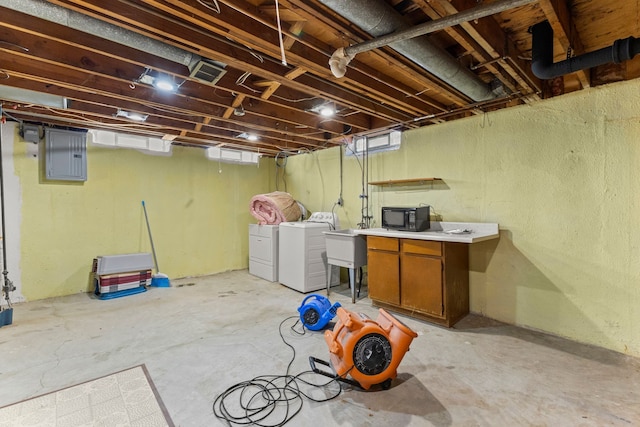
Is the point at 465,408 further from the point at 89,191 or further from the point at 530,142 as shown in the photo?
the point at 89,191

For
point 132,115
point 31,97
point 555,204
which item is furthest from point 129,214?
point 555,204

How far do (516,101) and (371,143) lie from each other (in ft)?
6.36

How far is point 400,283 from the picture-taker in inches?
134

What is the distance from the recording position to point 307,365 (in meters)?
2.37

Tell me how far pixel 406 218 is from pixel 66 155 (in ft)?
15.6

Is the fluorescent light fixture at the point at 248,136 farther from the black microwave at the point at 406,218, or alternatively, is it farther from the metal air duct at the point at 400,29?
the metal air duct at the point at 400,29

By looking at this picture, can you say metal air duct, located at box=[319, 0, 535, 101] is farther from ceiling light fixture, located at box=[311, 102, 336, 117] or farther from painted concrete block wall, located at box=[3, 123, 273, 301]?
painted concrete block wall, located at box=[3, 123, 273, 301]

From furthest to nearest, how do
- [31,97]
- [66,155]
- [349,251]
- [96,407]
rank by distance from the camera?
[66,155], [349,251], [31,97], [96,407]

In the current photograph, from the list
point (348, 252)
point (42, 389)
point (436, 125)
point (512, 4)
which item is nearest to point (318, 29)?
point (512, 4)

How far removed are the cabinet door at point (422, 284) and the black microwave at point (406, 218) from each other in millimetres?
363

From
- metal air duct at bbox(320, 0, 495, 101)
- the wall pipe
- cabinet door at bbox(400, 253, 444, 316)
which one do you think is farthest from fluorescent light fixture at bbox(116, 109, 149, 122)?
the wall pipe

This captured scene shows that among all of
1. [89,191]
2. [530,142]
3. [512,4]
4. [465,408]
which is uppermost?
[512,4]

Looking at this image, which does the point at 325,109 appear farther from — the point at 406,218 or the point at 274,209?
the point at 274,209

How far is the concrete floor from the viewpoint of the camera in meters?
1.83
